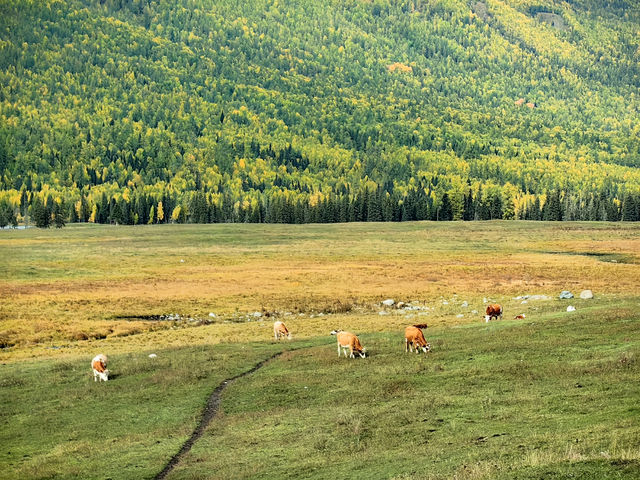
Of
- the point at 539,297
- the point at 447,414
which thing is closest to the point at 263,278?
the point at 539,297

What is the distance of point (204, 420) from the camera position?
90.0 ft

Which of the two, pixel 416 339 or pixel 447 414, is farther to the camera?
pixel 416 339

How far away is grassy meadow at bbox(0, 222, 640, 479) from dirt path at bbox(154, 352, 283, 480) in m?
0.32

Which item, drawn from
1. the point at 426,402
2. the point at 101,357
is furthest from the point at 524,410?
the point at 101,357

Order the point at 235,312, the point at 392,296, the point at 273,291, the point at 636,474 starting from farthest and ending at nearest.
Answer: the point at 273,291 < the point at 392,296 < the point at 235,312 < the point at 636,474

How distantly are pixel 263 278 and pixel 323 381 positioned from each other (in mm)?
55070

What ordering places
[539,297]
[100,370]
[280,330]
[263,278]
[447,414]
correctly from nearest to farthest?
[447,414]
[100,370]
[280,330]
[539,297]
[263,278]

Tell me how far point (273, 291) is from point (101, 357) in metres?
39.1

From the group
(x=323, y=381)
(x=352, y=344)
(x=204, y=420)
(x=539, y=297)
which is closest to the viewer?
(x=204, y=420)

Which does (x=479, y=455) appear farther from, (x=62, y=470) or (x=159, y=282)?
(x=159, y=282)

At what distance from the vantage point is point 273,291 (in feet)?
245

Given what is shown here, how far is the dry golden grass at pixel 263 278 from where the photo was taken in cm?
5559

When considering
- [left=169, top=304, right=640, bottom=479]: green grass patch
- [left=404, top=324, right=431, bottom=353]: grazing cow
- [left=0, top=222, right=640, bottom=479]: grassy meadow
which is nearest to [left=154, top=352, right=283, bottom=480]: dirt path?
[left=0, top=222, right=640, bottom=479]: grassy meadow

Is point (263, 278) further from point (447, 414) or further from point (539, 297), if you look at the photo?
point (447, 414)
